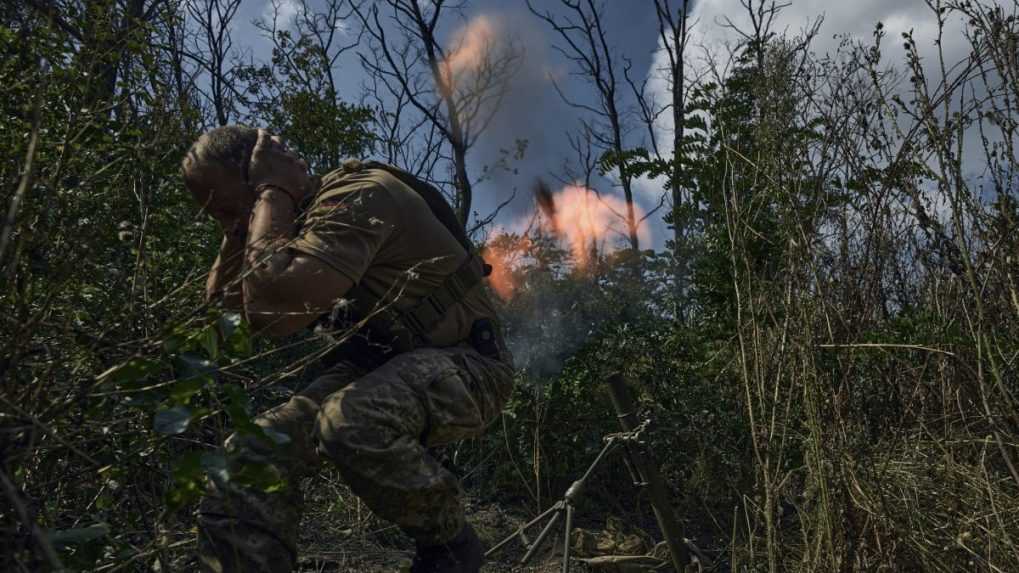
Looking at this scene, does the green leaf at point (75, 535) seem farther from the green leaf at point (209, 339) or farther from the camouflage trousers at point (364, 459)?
the camouflage trousers at point (364, 459)

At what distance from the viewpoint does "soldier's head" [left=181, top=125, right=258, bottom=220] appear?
2467 mm

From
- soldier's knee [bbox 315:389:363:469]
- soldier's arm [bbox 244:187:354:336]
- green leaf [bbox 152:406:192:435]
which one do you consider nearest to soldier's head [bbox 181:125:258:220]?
soldier's arm [bbox 244:187:354:336]

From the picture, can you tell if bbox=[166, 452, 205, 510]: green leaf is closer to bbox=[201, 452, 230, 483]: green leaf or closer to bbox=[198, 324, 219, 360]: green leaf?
bbox=[201, 452, 230, 483]: green leaf

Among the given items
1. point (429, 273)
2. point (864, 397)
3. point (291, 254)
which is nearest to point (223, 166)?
point (291, 254)

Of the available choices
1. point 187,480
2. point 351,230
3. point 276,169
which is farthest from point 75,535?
point 276,169

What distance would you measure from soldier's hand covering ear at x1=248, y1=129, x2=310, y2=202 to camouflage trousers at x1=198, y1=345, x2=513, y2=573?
2.10 feet

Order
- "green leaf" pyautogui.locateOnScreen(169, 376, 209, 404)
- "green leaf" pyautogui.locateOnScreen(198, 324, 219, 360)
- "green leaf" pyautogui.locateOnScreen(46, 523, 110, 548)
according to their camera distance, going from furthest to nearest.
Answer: "green leaf" pyautogui.locateOnScreen(198, 324, 219, 360)
"green leaf" pyautogui.locateOnScreen(169, 376, 209, 404)
"green leaf" pyautogui.locateOnScreen(46, 523, 110, 548)

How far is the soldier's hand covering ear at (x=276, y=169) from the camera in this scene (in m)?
2.41

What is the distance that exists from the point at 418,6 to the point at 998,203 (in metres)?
13.5

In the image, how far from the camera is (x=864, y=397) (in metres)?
2.70

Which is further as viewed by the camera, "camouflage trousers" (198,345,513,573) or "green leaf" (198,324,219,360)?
"camouflage trousers" (198,345,513,573)

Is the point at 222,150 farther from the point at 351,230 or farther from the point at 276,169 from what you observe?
the point at 351,230

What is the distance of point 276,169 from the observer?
2.44 metres

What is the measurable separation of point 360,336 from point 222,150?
0.73 meters
